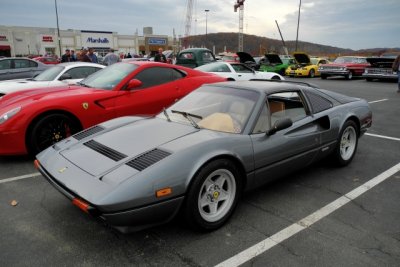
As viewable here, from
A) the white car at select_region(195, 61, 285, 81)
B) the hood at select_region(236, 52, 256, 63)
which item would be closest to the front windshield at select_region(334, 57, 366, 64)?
the hood at select_region(236, 52, 256, 63)

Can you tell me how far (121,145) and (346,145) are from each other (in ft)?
10.2

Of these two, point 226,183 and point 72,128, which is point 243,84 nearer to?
point 226,183

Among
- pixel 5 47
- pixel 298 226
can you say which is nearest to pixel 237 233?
A: pixel 298 226

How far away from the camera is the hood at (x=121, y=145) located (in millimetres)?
2688

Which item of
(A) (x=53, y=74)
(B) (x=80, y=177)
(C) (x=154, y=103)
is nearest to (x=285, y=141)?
(B) (x=80, y=177)

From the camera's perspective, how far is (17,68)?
1165 centimetres

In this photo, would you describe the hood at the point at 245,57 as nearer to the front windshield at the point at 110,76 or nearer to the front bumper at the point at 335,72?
the front bumper at the point at 335,72

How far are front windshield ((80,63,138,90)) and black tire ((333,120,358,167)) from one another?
11.0 ft

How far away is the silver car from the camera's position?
37.6ft

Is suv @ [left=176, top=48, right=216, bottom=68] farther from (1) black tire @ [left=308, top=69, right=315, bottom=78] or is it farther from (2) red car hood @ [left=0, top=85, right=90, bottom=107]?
(1) black tire @ [left=308, top=69, right=315, bottom=78]

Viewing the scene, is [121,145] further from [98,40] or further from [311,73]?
[98,40]

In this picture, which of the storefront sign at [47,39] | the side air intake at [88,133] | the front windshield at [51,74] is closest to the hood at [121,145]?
the side air intake at [88,133]

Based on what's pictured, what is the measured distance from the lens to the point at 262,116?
329cm

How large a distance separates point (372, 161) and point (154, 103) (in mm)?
3428
